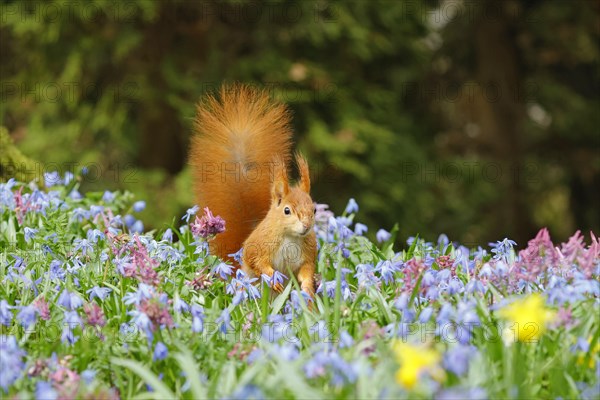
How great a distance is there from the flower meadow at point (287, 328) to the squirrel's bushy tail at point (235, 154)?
0.60 ft

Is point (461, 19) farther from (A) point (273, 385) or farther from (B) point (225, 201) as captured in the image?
(A) point (273, 385)

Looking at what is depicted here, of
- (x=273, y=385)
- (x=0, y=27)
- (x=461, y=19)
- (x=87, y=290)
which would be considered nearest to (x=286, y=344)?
(x=273, y=385)

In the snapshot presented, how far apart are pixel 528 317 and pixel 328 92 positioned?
5.00m

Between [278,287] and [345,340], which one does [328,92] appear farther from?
[345,340]

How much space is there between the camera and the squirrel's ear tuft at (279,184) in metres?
3.03

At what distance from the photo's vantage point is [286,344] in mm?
2293

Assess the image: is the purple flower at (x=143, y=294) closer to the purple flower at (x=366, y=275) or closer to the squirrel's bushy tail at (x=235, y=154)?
the purple flower at (x=366, y=275)

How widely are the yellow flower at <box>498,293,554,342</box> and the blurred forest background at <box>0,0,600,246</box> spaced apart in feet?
13.3

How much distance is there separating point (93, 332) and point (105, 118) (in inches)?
184

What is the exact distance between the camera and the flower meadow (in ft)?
6.58

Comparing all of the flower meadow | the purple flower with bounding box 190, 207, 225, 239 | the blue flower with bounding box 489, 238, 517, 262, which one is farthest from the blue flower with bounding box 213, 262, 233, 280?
the blue flower with bounding box 489, 238, 517, 262

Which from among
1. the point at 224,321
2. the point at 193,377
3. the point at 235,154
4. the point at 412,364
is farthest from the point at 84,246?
the point at 412,364

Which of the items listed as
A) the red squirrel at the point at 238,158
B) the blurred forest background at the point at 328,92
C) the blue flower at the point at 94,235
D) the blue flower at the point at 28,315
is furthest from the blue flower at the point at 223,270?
the blurred forest background at the point at 328,92

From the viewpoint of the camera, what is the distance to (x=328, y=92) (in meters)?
6.82
